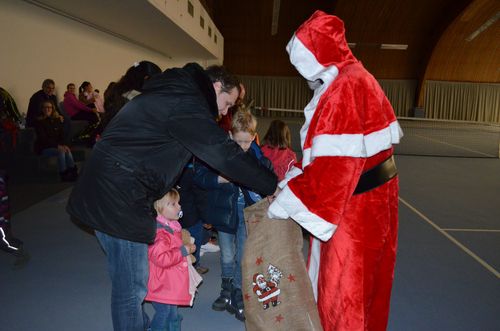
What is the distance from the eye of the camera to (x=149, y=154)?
6.34 feet

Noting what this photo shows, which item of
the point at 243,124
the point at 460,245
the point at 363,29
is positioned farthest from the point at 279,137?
the point at 363,29

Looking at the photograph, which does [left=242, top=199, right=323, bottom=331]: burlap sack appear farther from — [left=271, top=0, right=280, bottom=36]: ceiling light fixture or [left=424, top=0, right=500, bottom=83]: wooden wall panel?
[left=424, top=0, right=500, bottom=83]: wooden wall panel

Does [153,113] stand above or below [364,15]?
below

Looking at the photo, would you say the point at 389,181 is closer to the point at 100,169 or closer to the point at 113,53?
the point at 100,169

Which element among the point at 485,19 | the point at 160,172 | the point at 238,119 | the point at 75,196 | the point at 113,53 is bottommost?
the point at 75,196

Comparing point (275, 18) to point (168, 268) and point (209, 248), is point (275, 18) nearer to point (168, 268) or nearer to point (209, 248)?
point (209, 248)

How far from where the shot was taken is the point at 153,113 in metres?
1.91

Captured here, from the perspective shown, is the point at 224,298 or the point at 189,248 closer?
the point at 189,248

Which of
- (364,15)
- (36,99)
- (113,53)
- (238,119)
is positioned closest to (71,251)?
(238,119)

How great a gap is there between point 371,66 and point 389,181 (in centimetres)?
2791

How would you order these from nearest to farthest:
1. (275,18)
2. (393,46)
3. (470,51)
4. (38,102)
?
(38,102)
(275,18)
(393,46)
(470,51)

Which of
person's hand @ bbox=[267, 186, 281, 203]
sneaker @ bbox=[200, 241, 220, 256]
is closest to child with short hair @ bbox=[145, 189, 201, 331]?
person's hand @ bbox=[267, 186, 281, 203]

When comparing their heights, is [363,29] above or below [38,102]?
above

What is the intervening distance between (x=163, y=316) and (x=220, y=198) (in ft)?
2.99
